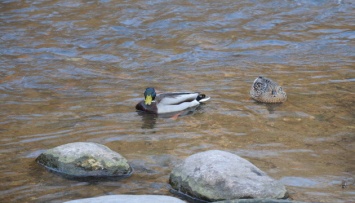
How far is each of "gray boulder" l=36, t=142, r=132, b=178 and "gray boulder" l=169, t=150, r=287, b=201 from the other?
2.13 ft

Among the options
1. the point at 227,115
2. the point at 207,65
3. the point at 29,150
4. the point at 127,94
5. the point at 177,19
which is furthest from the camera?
the point at 177,19

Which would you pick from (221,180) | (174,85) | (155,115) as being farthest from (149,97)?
(221,180)

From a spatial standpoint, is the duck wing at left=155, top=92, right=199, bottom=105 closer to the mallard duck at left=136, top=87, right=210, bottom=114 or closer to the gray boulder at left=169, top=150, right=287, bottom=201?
the mallard duck at left=136, top=87, right=210, bottom=114

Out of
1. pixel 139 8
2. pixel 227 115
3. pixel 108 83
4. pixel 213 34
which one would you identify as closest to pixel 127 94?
pixel 108 83

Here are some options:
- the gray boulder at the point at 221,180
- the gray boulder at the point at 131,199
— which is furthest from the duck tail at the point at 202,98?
the gray boulder at the point at 131,199

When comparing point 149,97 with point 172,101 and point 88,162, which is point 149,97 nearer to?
point 172,101

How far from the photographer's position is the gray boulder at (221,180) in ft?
21.5

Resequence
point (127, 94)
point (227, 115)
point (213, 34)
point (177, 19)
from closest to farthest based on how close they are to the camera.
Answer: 1. point (227, 115)
2. point (127, 94)
3. point (213, 34)
4. point (177, 19)

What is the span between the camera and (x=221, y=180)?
21.8 ft

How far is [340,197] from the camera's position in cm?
673

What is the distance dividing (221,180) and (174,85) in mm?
4714

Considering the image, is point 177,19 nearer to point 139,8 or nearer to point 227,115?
point 139,8

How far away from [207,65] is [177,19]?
11.0 feet

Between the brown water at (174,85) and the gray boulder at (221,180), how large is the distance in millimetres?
298
